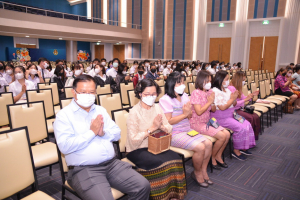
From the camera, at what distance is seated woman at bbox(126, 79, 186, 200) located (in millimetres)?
2121

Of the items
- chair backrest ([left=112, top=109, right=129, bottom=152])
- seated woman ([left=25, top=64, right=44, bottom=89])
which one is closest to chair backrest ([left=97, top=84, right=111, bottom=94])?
seated woman ([left=25, top=64, right=44, bottom=89])

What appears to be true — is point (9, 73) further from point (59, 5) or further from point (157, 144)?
point (59, 5)

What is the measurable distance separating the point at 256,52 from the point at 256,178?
12574 mm

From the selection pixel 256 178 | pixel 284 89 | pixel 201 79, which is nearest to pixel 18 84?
pixel 201 79

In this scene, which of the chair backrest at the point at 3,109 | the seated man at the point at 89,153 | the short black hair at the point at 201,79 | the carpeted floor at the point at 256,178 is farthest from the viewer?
the chair backrest at the point at 3,109

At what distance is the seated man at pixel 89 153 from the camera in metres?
1.74

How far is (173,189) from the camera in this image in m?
2.25

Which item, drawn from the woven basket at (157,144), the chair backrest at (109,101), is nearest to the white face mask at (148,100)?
the woven basket at (157,144)

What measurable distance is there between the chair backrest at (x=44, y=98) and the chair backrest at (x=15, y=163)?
200 cm

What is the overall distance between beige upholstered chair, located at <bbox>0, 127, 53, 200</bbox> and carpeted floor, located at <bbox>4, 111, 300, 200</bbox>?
2.86ft

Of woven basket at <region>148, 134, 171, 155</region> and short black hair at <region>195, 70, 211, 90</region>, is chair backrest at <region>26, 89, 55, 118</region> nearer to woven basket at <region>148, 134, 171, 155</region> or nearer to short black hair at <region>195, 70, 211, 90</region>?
woven basket at <region>148, 134, 171, 155</region>

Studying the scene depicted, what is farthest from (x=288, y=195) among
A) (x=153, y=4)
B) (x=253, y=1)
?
(x=153, y=4)

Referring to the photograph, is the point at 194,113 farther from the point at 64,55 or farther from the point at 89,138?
the point at 64,55

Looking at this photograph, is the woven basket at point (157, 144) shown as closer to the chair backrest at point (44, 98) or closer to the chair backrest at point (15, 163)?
the chair backrest at point (15, 163)
